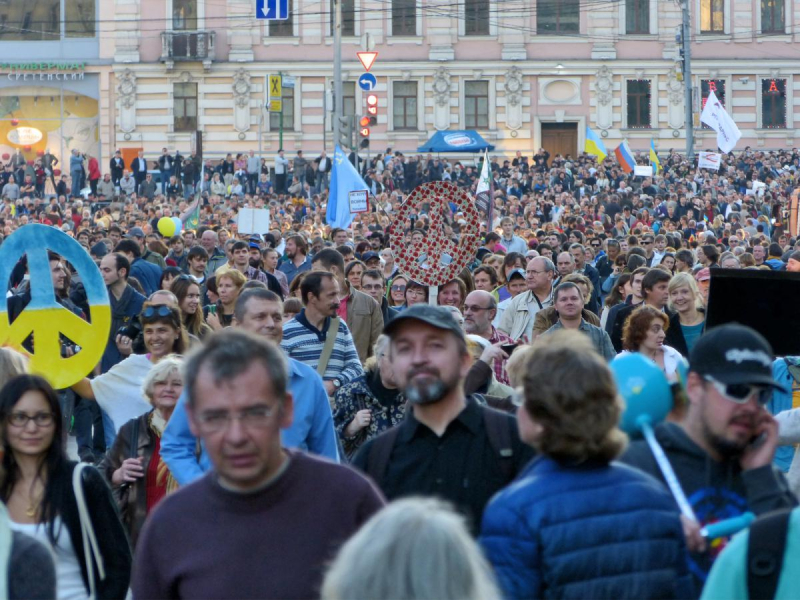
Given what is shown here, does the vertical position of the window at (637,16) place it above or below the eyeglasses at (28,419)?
above

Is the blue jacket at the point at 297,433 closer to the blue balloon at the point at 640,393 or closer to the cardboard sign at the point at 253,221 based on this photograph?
the blue balloon at the point at 640,393

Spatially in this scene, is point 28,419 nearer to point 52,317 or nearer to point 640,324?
point 52,317

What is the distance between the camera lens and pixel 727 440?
3836mm

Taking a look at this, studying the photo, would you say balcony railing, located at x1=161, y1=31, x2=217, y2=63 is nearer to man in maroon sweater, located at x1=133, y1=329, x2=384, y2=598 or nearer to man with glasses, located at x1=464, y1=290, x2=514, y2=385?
man with glasses, located at x1=464, y1=290, x2=514, y2=385

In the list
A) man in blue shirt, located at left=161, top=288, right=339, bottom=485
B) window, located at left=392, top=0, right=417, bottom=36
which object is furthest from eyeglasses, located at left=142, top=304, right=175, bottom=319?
window, located at left=392, top=0, right=417, bottom=36

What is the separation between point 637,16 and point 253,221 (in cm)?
3761

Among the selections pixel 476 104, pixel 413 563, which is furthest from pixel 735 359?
pixel 476 104

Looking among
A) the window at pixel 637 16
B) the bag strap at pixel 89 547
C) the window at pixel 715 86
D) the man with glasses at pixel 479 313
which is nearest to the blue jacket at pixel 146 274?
the man with glasses at pixel 479 313

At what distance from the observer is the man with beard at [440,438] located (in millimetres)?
4207

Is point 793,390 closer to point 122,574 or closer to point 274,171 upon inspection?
point 122,574

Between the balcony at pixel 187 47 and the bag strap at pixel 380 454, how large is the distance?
5120cm

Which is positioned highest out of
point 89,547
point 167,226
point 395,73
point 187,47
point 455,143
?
point 187,47

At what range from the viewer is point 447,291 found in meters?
11.6

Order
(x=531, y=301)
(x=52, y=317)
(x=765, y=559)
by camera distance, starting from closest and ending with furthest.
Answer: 1. (x=765, y=559)
2. (x=52, y=317)
3. (x=531, y=301)
